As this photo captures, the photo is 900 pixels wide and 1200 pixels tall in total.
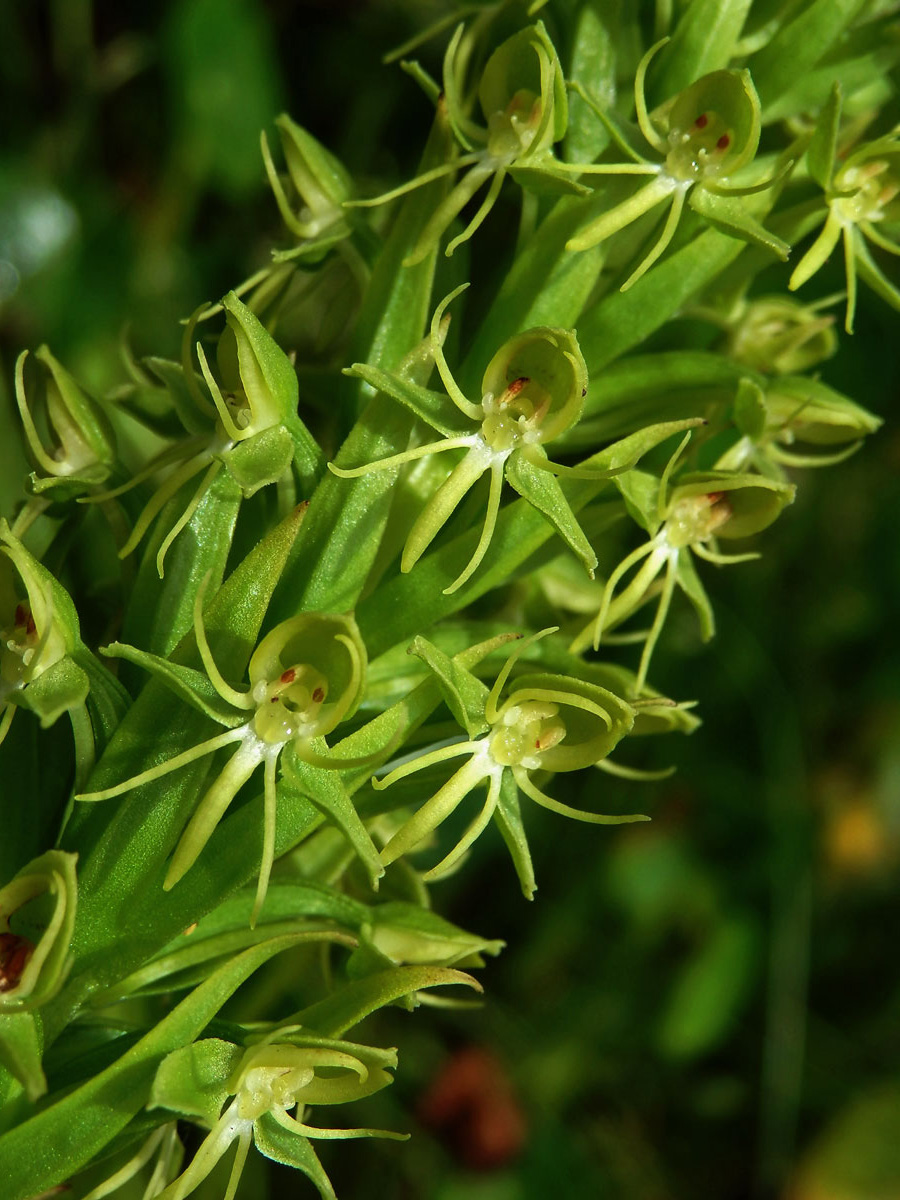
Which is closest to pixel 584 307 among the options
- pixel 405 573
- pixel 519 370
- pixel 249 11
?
pixel 519 370

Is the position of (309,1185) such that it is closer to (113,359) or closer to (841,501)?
(113,359)

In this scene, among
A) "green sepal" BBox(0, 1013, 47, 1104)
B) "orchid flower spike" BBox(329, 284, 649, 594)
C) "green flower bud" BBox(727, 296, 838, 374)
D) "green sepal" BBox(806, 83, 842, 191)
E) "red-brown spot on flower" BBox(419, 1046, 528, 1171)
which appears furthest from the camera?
"red-brown spot on flower" BBox(419, 1046, 528, 1171)

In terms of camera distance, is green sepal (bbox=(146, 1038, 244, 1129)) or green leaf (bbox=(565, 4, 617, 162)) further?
green leaf (bbox=(565, 4, 617, 162))

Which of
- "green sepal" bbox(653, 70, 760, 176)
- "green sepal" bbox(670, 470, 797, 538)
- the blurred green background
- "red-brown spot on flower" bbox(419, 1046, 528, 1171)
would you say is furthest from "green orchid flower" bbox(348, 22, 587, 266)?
"red-brown spot on flower" bbox(419, 1046, 528, 1171)

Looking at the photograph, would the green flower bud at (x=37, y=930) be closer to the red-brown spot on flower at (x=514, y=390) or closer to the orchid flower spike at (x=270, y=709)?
the orchid flower spike at (x=270, y=709)

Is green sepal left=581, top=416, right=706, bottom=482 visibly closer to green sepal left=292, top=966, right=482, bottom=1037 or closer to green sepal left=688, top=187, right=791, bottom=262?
green sepal left=688, top=187, right=791, bottom=262

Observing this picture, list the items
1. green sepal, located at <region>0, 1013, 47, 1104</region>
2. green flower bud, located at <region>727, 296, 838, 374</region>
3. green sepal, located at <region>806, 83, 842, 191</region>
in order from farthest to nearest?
1. green flower bud, located at <region>727, 296, 838, 374</region>
2. green sepal, located at <region>806, 83, 842, 191</region>
3. green sepal, located at <region>0, 1013, 47, 1104</region>

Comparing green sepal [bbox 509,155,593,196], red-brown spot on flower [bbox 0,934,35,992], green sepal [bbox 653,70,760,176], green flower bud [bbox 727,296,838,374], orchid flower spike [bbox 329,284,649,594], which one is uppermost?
green sepal [bbox 509,155,593,196]
